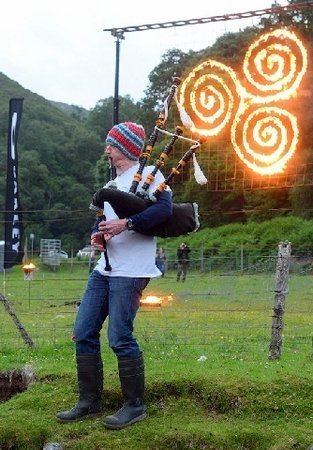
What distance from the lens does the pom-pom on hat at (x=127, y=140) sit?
5199mm

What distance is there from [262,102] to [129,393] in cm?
729

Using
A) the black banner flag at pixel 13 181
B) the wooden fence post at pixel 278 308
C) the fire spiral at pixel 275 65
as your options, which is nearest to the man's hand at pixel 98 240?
the wooden fence post at pixel 278 308

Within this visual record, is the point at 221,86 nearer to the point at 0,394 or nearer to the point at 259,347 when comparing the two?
the point at 259,347

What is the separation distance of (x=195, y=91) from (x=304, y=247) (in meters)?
16.7

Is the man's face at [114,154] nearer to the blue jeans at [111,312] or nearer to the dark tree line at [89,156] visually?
the blue jeans at [111,312]

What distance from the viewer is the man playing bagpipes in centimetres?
509

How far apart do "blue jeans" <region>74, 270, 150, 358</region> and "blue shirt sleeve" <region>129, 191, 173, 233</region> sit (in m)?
0.41

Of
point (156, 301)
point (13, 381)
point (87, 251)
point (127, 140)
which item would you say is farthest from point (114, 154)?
point (87, 251)

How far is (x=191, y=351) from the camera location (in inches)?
317

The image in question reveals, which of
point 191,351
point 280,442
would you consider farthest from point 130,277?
point 191,351

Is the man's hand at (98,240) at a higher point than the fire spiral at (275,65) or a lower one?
lower

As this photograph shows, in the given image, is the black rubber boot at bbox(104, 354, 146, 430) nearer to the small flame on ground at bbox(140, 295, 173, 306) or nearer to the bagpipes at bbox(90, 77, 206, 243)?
the bagpipes at bbox(90, 77, 206, 243)

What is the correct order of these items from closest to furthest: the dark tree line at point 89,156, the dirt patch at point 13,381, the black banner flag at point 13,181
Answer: the dirt patch at point 13,381 → the dark tree line at point 89,156 → the black banner flag at point 13,181

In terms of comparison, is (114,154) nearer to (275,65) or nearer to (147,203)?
(147,203)
